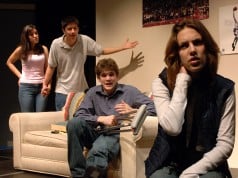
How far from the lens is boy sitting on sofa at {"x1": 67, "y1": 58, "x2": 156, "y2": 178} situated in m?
3.15

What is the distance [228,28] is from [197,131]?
2.19 m

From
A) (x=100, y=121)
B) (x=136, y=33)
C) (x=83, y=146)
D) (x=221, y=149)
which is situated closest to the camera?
(x=221, y=149)

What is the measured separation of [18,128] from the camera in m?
4.16

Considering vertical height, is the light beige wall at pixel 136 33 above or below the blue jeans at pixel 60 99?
above

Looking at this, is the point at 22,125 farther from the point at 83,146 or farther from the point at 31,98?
the point at 83,146

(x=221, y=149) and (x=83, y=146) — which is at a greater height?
(x=221, y=149)

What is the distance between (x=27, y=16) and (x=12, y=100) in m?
1.24

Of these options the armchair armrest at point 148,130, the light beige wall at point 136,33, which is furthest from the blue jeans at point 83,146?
the light beige wall at point 136,33

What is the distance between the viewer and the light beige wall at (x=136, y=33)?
4227mm

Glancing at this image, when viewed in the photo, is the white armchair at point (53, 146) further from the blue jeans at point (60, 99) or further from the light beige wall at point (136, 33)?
the light beige wall at point (136, 33)

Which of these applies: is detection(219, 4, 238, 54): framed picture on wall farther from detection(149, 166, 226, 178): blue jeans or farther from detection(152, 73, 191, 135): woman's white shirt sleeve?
detection(149, 166, 226, 178): blue jeans

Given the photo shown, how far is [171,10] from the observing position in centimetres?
416

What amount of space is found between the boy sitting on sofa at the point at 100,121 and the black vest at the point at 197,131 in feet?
4.45

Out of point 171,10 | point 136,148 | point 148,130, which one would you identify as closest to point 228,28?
point 171,10
